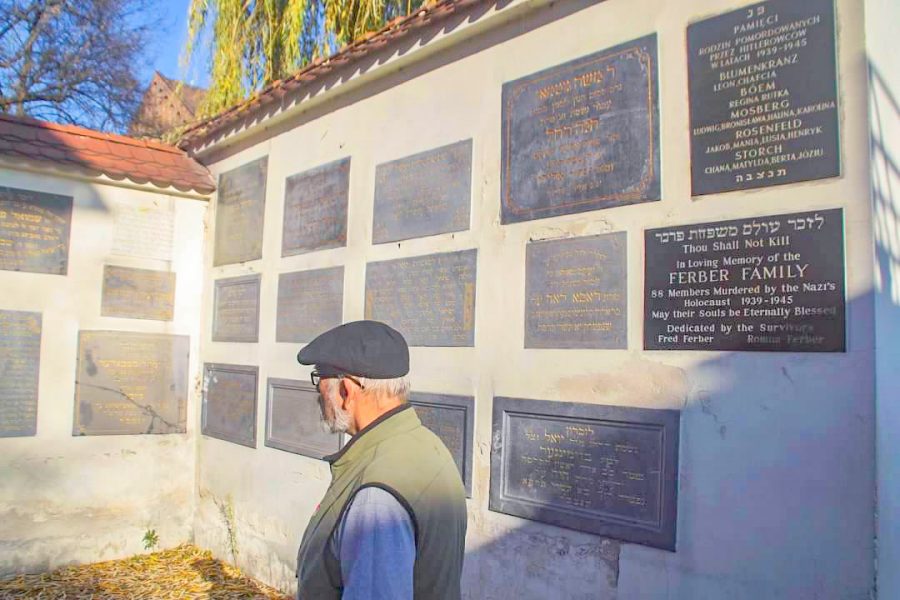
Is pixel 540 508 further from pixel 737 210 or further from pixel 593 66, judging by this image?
pixel 593 66

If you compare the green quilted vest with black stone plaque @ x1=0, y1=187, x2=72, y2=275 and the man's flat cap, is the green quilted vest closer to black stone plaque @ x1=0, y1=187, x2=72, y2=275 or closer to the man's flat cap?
the man's flat cap

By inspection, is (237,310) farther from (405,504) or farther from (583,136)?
(405,504)

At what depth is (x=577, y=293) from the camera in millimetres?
3381

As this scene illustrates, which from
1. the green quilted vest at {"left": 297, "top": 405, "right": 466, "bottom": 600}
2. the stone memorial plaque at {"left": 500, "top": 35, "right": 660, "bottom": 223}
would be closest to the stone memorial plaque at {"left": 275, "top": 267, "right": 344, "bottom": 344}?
the stone memorial plaque at {"left": 500, "top": 35, "right": 660, "bottom": 223}

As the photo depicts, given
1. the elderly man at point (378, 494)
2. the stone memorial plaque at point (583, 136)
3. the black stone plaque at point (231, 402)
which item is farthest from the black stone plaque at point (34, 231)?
the elderly man at point (378, 494)

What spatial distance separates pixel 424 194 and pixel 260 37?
482cm

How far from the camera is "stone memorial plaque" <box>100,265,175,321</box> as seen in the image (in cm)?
595

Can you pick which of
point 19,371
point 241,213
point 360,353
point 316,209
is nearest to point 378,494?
point 360,353

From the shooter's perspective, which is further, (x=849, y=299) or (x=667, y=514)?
(x=667, y=514)

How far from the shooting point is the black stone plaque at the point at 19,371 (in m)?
5.43

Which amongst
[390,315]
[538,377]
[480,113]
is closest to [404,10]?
[480,113]

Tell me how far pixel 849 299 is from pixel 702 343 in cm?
58

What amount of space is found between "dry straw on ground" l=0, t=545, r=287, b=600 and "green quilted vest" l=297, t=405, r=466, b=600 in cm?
380

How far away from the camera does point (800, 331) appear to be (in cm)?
259
